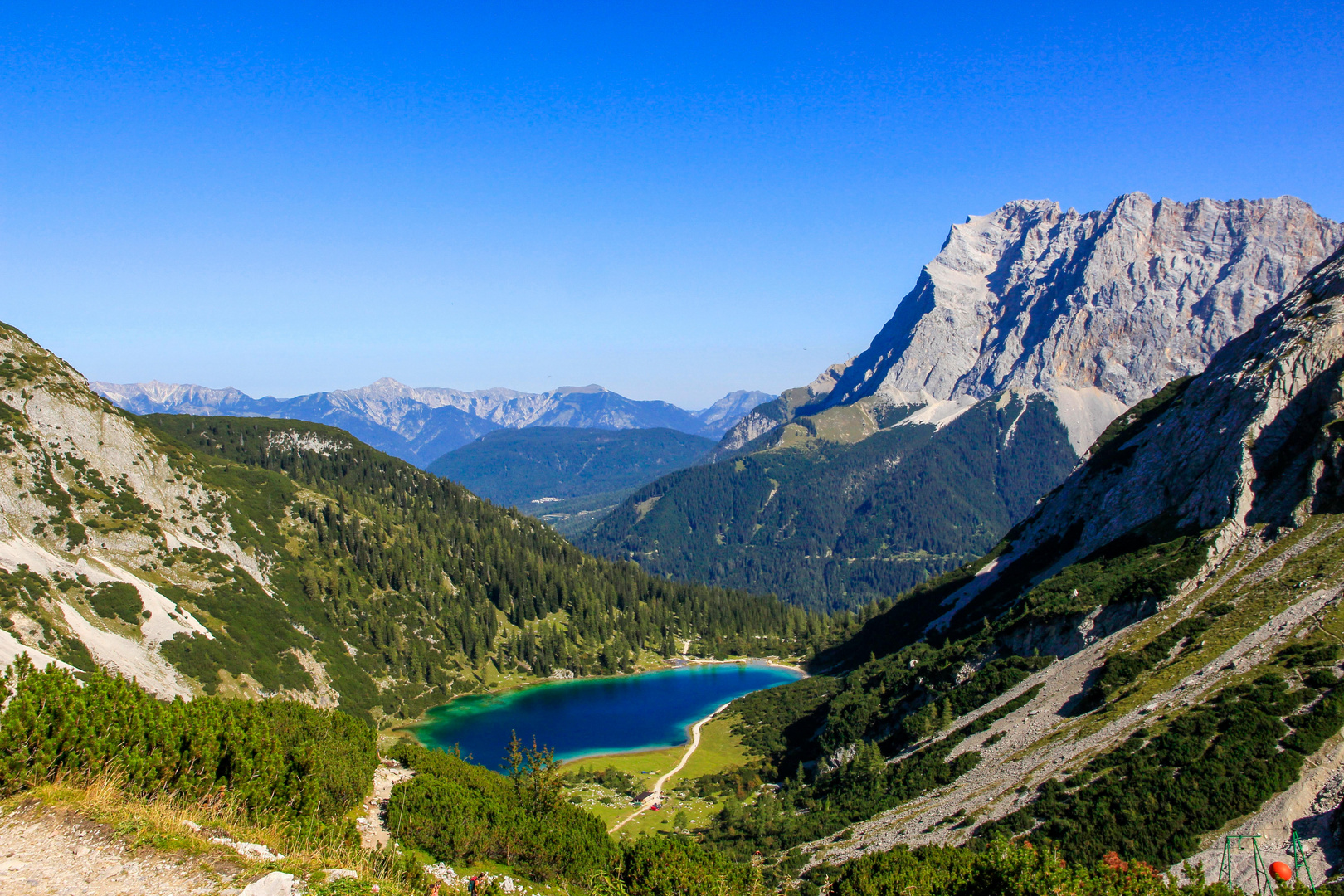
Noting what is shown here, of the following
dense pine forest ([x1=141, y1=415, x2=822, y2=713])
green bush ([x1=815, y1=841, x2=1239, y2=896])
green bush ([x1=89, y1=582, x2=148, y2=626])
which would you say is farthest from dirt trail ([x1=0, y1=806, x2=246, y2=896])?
dense pine forest ([x1=141, y1=415, x2=822, y2=713])

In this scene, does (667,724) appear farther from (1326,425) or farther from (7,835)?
(7,835)

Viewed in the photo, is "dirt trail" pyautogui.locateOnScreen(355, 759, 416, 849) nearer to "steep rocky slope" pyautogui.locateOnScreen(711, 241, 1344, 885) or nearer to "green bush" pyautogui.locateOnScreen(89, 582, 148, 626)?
"steep rocky slope" pyautogui.locateOnScreen(711, 241, 1344, 885)

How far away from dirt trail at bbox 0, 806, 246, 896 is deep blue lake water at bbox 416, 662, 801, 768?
283 feet

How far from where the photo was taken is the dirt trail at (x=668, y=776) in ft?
256

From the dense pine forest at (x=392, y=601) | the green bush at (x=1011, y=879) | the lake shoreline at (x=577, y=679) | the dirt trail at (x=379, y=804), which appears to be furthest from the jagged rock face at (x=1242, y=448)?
the dense pine forest at (x=392, y=601)

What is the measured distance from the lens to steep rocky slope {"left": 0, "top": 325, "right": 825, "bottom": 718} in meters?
95.2

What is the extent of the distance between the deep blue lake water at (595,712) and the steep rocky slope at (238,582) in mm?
9316

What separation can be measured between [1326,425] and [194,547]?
486ft

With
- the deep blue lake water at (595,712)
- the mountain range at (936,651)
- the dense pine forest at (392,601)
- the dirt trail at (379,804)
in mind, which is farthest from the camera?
the dense pine forest at (392,601)

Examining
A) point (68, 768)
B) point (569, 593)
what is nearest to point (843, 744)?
point (68, 768)

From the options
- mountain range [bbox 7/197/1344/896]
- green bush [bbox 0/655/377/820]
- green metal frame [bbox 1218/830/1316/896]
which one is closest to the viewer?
green bush [bbox 0/655/377/820]

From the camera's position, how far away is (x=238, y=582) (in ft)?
416

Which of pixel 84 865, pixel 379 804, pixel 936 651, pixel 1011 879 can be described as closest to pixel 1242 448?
pixel 936 651

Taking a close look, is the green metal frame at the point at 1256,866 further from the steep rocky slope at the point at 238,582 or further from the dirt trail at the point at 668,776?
the steep rocky slope at the point at 238,582
